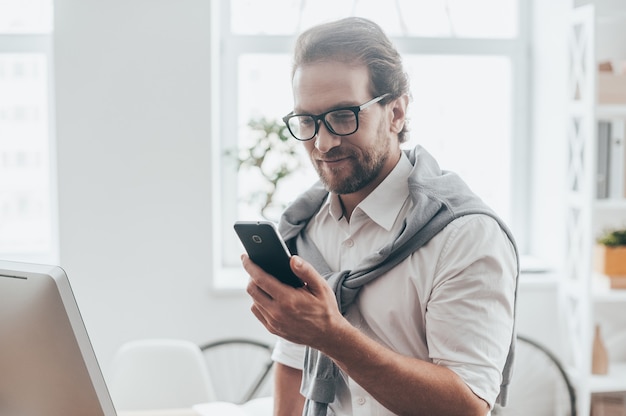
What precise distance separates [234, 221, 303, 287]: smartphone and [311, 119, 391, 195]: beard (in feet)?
0.99

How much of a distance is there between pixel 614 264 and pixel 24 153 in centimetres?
248

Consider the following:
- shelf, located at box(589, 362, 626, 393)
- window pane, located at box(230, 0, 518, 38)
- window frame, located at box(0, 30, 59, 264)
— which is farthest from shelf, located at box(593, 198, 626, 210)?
window frame, located at box(0, 30, 59, 264)

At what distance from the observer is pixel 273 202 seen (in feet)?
10.2

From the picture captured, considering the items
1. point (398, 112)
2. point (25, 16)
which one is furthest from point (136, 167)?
point (398, 112)

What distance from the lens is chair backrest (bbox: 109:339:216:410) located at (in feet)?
7.57

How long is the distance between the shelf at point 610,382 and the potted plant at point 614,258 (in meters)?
0.36

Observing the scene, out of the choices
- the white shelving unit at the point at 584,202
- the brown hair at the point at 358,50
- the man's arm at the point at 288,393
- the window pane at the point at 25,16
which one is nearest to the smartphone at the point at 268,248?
the brown hair at the point at 358,50

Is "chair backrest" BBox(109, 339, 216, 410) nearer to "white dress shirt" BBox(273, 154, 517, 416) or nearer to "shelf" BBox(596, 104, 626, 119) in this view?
"white dress shirt" BBox(273, 154, 517, 416)

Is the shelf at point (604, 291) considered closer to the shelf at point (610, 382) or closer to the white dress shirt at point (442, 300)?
the shelf at point (610, 382)

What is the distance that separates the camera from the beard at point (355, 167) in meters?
1.40

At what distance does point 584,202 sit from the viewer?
279 cm

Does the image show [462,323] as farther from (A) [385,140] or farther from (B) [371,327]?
(A) [385,140]

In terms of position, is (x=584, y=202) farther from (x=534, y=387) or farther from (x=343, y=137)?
(x=343, y=137)

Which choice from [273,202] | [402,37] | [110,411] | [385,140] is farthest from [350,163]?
[402,37]
